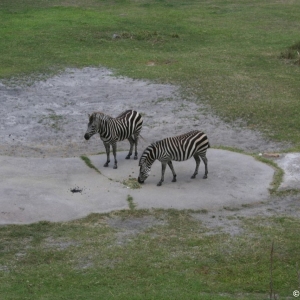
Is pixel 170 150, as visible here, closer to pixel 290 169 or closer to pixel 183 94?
pixel 290 169

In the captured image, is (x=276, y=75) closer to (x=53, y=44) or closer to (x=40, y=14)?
(x=53, y=44)

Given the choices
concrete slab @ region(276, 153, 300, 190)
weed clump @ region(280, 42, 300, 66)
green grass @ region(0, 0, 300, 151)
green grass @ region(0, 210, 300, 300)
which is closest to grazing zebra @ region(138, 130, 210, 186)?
green grass @ region(0, 210, 300, 300)

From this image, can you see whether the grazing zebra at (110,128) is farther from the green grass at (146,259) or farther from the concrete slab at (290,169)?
the concrete slab at (290,169)

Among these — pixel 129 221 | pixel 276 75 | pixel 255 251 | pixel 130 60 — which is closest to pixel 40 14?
pixel 130 60

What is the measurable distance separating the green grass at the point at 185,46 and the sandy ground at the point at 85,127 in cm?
87

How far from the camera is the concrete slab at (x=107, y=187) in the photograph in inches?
593

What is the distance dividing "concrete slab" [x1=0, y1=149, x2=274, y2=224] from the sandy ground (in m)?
0.04

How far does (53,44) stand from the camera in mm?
30891

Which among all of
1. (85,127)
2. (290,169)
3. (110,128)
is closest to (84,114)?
(85,127)

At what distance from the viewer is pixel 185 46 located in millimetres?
31484

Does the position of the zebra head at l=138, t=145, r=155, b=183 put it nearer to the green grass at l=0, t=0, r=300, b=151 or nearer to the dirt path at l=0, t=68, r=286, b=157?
the dirt path at l=0, t=68, r=286, b=157

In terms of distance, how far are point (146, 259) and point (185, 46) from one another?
20.1 meters

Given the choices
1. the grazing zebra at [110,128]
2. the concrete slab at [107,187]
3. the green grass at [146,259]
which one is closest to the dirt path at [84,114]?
the concrete slab at [107,187]

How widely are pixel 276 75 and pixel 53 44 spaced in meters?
9.98
